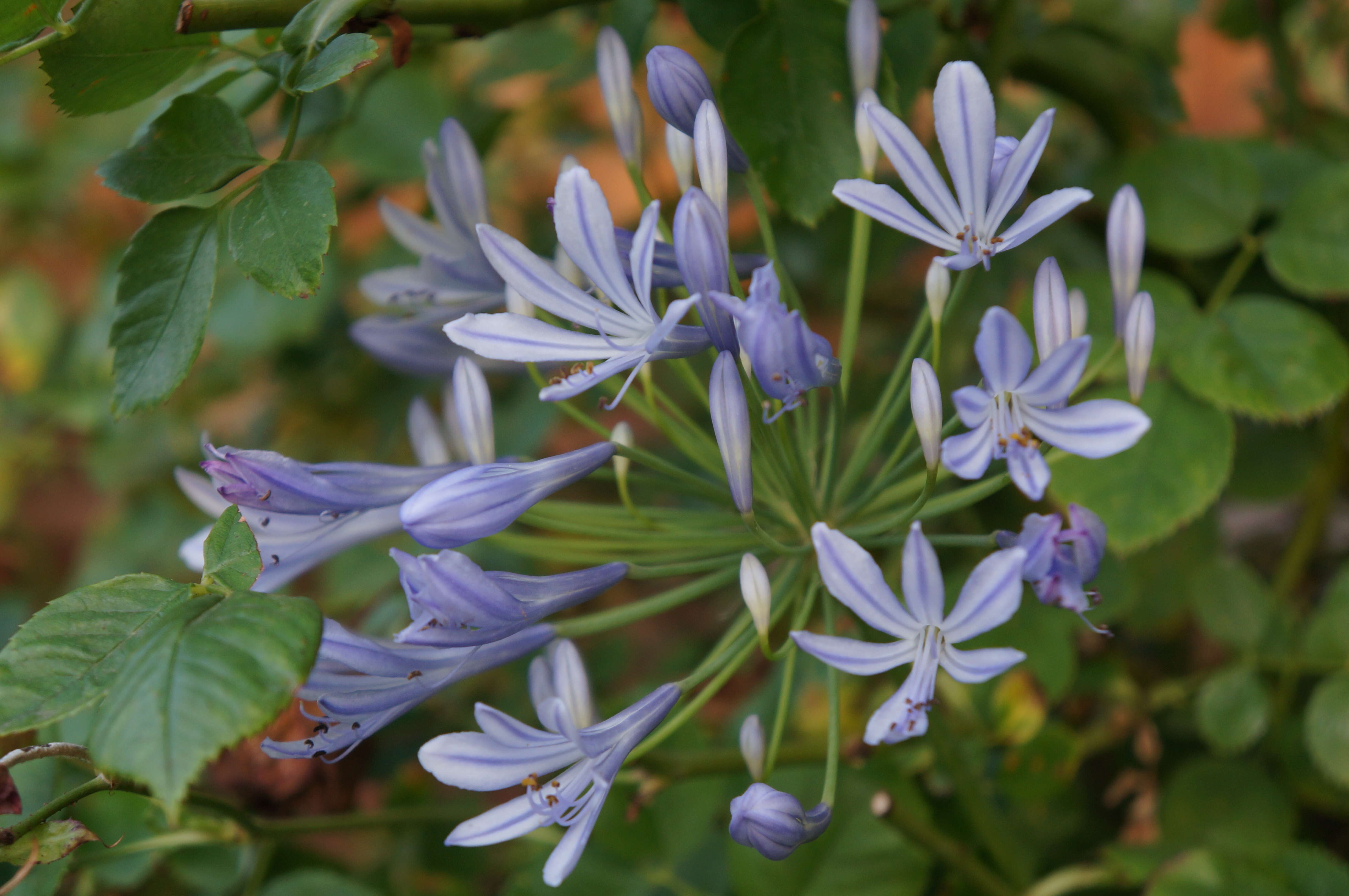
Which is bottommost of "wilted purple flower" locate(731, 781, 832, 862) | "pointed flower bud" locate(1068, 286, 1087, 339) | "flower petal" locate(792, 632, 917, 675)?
"wilted purple flower" locate(731, 781, 832, 862)

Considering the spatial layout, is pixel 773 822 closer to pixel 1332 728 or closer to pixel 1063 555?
pixel 1063 555

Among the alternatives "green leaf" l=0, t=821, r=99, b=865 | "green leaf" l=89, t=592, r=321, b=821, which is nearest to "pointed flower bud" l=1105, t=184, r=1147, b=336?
"green leaf" l=89, t=592, r=321, b=821

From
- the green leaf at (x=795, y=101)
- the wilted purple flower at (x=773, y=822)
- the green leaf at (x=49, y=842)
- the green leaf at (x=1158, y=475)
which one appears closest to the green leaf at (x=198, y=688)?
the green leaf at (x=49, y=842)

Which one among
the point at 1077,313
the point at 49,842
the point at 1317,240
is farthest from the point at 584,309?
the point at 1317,240

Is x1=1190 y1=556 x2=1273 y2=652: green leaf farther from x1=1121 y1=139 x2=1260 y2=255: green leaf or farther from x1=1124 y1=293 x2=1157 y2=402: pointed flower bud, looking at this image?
x1=1124 y1=293 x2=1157 y2=402: pointed flower bud

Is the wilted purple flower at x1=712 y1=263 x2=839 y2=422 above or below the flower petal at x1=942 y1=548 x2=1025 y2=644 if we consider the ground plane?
above

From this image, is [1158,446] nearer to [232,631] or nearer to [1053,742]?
[1053,742]

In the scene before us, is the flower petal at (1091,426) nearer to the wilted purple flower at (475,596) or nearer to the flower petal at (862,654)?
the flower petal at (862,654)

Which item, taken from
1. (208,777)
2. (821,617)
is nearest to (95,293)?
(208,777)
